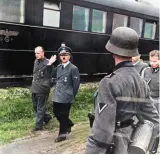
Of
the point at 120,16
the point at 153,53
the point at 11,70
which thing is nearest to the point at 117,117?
the point at 153,53

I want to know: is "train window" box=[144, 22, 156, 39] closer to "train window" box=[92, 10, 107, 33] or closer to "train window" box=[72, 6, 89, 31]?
"train window" box=[92, 10, 107, 33]

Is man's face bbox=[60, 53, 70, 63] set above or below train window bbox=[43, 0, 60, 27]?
below

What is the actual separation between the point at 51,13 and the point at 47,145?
13.5 ft

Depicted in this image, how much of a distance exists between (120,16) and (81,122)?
4.21 meters

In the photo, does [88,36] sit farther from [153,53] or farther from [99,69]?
[153,53]

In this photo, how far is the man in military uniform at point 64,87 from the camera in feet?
13.5

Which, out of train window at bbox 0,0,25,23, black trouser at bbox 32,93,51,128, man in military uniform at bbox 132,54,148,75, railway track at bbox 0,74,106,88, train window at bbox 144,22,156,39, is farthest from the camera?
train window at bbox 144,22,156,39

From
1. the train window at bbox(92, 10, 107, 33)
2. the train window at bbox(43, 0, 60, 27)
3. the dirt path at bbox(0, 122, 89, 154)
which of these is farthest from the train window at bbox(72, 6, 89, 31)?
the dirt path at bbox(0, 122, 89, 154)

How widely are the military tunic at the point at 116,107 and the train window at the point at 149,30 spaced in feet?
21.7

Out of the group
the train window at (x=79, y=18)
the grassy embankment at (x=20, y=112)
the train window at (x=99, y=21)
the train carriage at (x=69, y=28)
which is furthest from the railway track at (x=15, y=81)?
the train window at (x=99, y=21)

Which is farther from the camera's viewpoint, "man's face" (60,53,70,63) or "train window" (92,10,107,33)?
"train window" (92,10,107,33)

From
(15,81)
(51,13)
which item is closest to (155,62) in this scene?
(15,81)

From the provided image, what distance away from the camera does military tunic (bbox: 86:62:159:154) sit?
1.83 metres

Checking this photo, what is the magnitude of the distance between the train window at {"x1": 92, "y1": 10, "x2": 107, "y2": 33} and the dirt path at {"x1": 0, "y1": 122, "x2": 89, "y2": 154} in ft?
12.7
